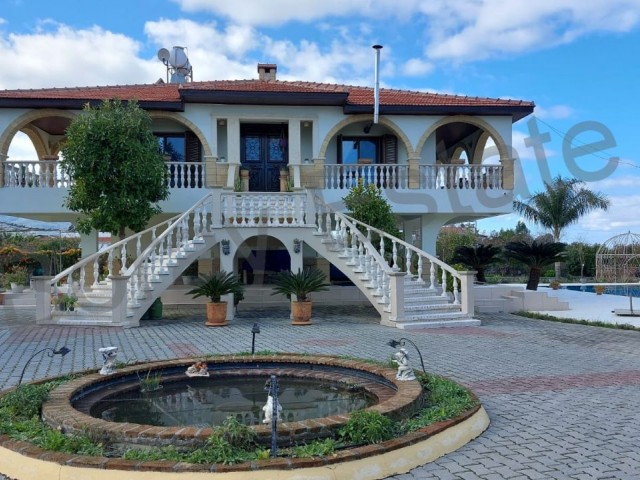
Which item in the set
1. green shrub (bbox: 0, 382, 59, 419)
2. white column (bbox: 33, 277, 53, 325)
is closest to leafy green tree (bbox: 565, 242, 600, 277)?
white column (bbox: 33, 277, 53, 325)

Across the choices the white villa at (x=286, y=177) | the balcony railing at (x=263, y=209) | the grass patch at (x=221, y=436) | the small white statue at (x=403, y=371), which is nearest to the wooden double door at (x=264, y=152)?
the white villa at (x=286, y=177)

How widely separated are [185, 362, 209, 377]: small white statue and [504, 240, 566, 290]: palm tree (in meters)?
13.2

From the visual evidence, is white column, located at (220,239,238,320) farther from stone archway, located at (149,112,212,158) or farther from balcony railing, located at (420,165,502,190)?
balcony railing, located at (420,165,502,190)

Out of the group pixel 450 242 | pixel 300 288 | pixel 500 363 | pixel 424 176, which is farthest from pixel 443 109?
pixel 450 242

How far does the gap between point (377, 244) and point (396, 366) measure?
7918mm

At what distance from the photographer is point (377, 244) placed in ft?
47.5

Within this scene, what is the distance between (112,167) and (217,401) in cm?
884

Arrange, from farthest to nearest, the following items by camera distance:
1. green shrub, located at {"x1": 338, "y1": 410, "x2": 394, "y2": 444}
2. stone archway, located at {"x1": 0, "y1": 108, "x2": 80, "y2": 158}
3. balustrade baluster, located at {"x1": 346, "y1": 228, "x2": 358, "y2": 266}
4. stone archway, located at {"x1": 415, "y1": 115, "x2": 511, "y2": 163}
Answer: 1. stone archway, located at {"x1": 415, "y1": 115, "x2": 511, "y2": 163}
2. stone archway, located at {"x1": 0, "y1": 108, "x2": 80, "y2": 158}
3. balustrade baluster, located at {"x1": 346, "y1": 228, "x2": 358, "y2": 266}
4. green shrub, located at {"x1": 338, "y1": 410, "x2": 394, "y2": 444}

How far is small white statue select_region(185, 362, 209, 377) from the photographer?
6793mm

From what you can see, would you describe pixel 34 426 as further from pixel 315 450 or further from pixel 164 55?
pixel 164 55

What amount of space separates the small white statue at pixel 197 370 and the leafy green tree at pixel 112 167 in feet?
24.3

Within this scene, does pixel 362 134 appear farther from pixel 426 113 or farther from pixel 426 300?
pixel 426 300

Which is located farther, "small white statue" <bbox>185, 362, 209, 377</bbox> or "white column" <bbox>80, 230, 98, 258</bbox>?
"white column" <bbox>80, 230, 98, 258</bbox>

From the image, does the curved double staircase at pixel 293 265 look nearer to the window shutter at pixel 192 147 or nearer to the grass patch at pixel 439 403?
the window shutter at pixel 192 147
